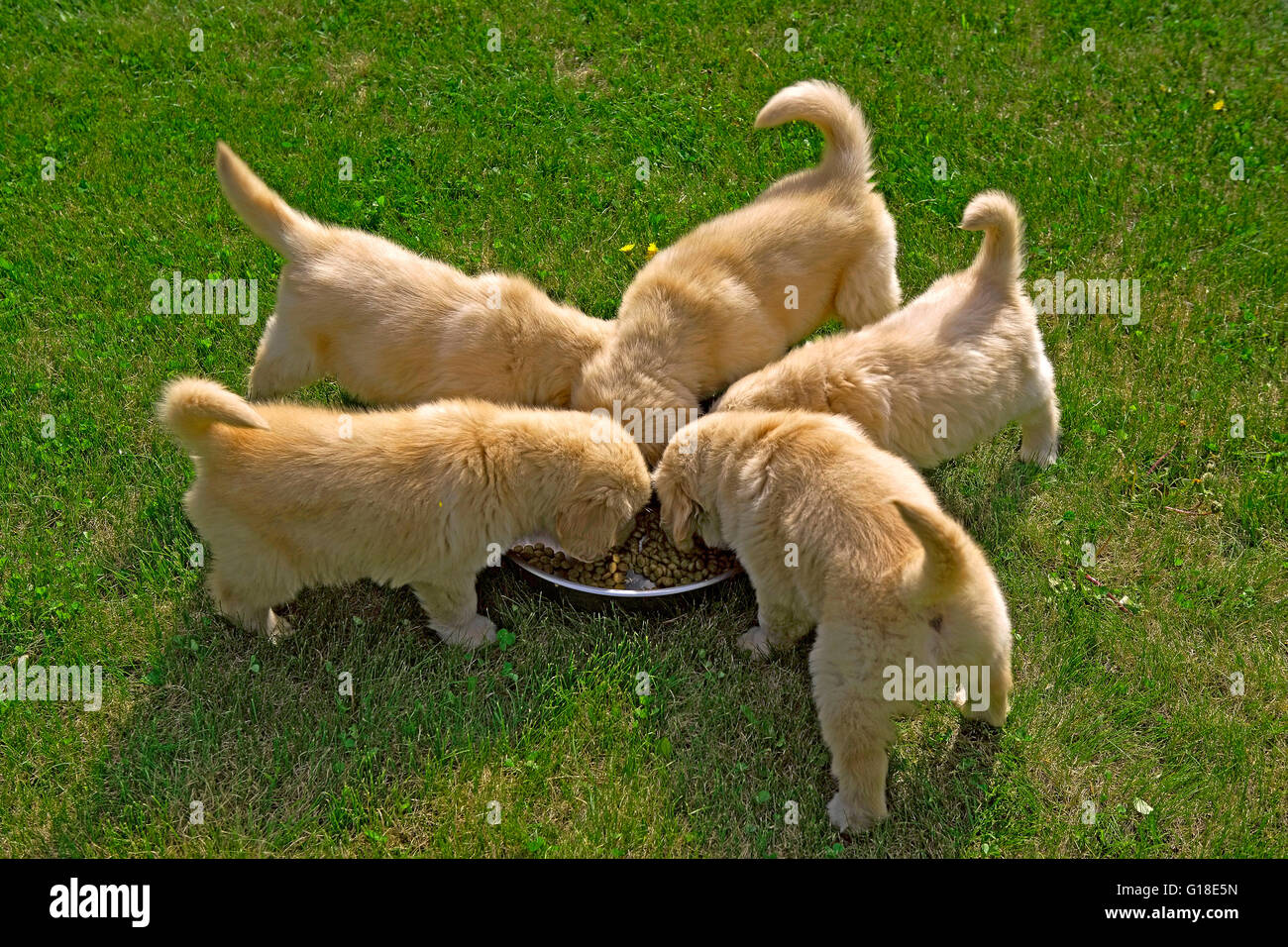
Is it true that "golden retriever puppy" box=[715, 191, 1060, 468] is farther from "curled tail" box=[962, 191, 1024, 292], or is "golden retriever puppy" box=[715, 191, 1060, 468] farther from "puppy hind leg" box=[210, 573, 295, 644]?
"puppy hind leg" box=[210, 573, 295, 644]

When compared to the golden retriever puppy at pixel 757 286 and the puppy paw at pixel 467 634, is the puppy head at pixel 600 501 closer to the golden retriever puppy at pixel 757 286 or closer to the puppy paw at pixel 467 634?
the golden retriever puppy at pixel 757 286

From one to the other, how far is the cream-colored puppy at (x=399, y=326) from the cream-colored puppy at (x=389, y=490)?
0.32 m

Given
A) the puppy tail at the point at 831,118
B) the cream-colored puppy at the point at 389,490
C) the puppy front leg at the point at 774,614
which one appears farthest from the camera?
the puppy tail at the point at 831,118

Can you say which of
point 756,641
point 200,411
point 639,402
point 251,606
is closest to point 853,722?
point 756,641

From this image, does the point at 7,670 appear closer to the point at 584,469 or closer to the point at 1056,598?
the point at 584,469

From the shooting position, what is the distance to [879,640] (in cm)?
279

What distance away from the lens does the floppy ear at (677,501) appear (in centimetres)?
340

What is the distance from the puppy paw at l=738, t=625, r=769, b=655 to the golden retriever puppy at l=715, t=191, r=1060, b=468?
0.82m

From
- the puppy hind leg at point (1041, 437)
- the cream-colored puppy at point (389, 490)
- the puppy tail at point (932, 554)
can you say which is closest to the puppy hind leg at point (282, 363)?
the cream-colored puppy at point (389, 490)

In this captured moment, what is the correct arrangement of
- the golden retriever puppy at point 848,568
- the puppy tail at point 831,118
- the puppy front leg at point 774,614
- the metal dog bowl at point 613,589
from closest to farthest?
the golden retriever puppy at point 848,568 < the puppy front leg at point 774,614 < the metal dog bowl at point 613,589 < the puppy tail at point 831,118

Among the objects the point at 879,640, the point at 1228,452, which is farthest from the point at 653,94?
the point at 879,640

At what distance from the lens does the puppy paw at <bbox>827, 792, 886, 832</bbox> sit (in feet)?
10.1

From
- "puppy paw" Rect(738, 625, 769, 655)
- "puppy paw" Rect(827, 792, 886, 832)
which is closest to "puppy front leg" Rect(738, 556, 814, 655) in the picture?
"puppy paw" Rect(738, 625, 769, 655)
